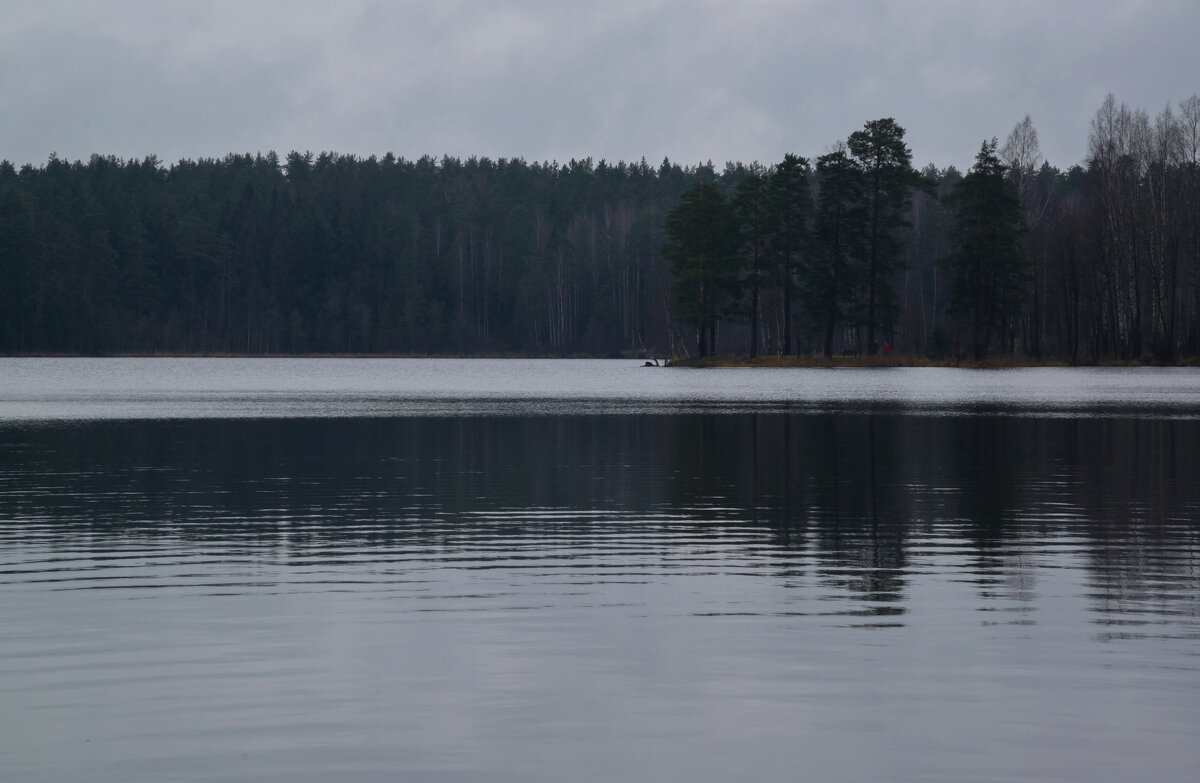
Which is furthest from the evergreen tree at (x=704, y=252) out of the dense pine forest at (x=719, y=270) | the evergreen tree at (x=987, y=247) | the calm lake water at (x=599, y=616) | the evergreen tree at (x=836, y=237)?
the calm lake water at (x=599, y=616)

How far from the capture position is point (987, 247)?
108m

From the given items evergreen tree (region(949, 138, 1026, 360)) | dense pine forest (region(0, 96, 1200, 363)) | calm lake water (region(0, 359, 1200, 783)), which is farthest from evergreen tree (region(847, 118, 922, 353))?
calm lake water (region(0, 359, 1200, 783))

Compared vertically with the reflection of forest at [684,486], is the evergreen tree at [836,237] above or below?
above

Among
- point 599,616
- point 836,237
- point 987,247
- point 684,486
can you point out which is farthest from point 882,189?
point 599,616

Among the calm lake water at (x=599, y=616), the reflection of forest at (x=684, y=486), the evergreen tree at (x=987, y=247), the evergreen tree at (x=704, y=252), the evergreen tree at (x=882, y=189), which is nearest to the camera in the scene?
the calm lake water at (x=599, y=616)

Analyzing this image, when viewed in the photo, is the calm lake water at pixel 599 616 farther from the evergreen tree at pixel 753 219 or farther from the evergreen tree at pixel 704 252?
the evergreen tree at pixel 704 252

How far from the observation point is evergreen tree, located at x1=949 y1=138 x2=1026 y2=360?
10838cm

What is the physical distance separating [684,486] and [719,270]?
3625 inches

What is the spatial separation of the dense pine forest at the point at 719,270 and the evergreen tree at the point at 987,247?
208 millimetres

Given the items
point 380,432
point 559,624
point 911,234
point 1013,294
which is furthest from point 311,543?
point 911,234

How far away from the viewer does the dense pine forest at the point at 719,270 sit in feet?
362

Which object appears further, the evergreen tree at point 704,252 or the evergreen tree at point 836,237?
the evergreen tree at point 704,252

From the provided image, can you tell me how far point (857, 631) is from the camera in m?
12.6

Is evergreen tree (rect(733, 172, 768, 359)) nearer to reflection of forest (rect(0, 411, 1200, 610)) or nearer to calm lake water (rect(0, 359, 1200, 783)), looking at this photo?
reflection of forest (rect(0, 411, 1200, 610))
